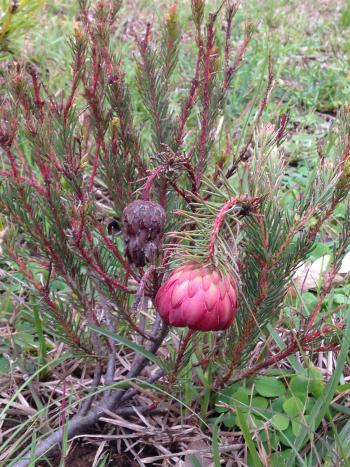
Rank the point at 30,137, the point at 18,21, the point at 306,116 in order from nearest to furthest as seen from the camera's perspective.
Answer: the point at 30,137, the point at 18,21, the point at 306,116

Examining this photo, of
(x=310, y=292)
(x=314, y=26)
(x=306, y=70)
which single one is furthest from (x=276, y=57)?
(x=310, y=292)

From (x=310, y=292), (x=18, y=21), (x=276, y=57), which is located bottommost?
(x=310, y=292)

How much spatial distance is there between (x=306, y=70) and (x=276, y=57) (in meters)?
0.22

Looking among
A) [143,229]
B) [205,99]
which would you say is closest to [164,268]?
[143,229]

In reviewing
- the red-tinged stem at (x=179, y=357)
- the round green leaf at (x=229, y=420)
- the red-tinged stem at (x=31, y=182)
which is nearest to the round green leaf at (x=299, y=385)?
the round green leaf at (x=229, y=420)

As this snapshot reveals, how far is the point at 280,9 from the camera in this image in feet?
14.4

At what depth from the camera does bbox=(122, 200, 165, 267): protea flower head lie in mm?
1013

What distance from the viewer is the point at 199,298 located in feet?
2.94

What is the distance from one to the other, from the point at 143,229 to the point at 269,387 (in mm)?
758

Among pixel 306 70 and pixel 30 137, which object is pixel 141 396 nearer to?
pixel 30 137

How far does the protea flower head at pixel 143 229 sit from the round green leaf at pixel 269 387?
0.67 m

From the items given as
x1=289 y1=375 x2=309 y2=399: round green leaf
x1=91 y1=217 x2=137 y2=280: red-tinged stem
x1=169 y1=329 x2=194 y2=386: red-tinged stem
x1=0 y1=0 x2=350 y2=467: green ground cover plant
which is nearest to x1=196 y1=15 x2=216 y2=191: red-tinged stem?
x1=0 y1=0 x2=350 y2=467: green ground cover plant

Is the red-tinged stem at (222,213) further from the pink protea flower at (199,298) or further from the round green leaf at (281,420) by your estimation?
the round green leaf at (281,420)

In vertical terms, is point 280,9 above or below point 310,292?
above
